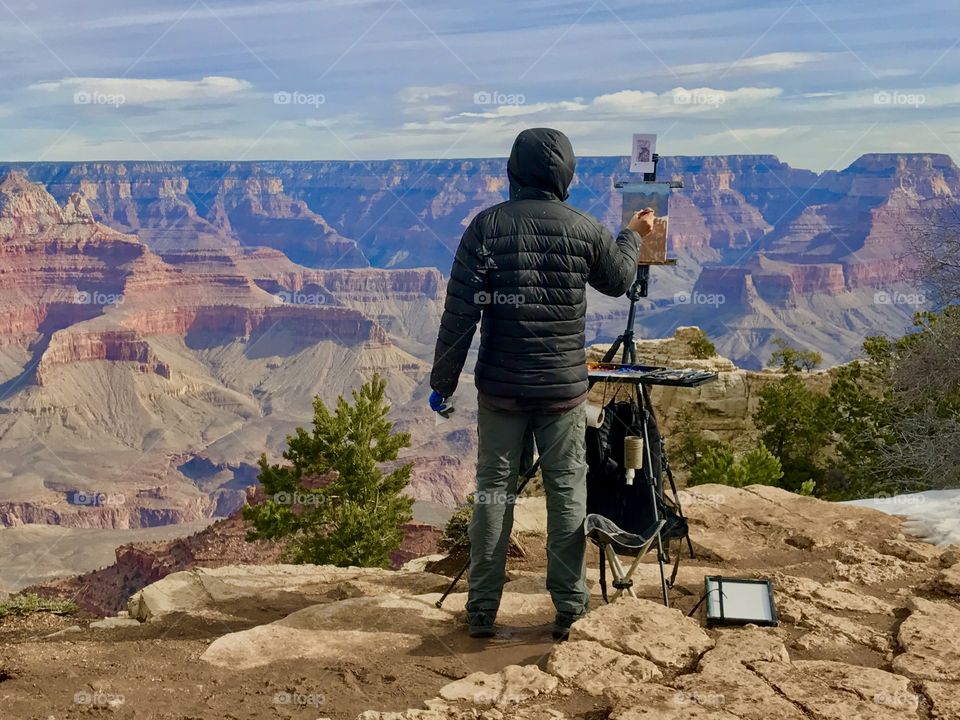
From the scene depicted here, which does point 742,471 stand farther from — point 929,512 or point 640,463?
point 640,463

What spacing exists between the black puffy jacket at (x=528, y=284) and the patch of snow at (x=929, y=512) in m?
3.97

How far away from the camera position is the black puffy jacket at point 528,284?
524 cm

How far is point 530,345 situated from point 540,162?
3.37 feet

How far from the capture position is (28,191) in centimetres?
19262

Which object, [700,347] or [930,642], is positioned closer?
[930,642]

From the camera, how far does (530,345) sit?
5.29 metres

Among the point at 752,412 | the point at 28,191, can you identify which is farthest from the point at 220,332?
the point at 752,412

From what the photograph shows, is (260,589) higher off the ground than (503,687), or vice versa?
(503,687)

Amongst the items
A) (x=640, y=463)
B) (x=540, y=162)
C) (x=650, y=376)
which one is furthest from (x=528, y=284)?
(x=640, y=463)

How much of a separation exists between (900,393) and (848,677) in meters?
13.4

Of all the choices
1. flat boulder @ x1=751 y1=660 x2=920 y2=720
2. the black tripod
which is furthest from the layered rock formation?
flat boulder @ x1=751 y1=660 x2=920 y2=720

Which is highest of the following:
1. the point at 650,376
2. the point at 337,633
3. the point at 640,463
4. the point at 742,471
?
the point at 650,376

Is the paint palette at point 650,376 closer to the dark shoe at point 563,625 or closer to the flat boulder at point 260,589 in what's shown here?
the dark shoe at point 563,625

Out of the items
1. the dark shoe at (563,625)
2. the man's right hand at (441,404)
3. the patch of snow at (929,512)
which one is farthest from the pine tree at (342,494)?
the man's right hand at (441,404)
